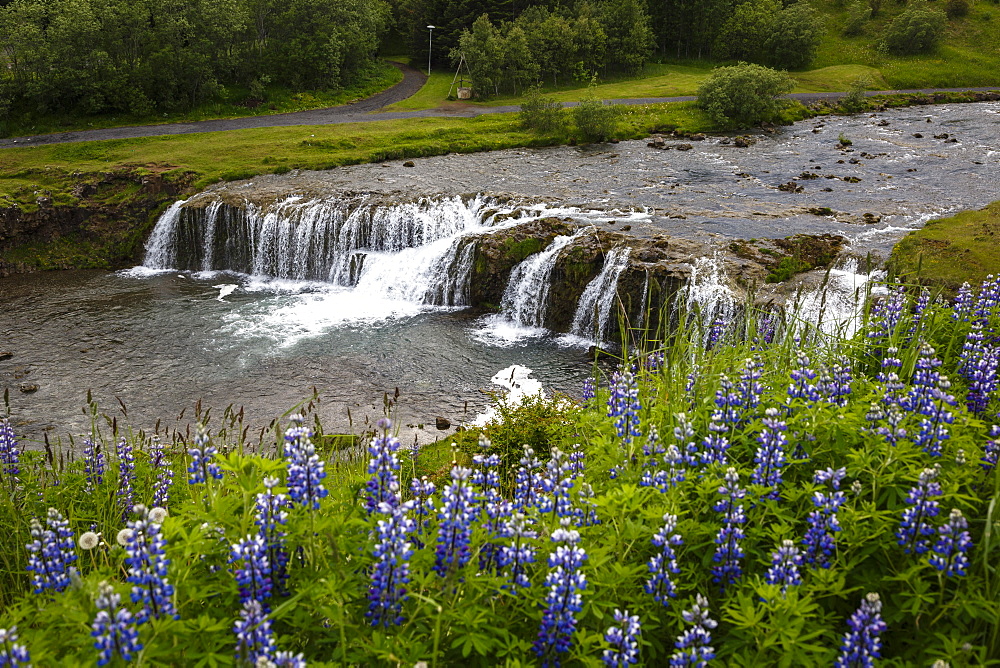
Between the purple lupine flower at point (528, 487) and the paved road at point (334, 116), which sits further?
the paved road at point (334, 116)

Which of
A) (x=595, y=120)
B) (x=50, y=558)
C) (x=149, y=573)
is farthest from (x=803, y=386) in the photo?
(x=595, y=120)

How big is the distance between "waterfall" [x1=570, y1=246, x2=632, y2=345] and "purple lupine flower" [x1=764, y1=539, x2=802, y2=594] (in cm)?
1859

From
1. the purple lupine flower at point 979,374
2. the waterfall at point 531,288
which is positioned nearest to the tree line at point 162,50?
the waterfall at point 531,288

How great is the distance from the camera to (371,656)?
13.0ft

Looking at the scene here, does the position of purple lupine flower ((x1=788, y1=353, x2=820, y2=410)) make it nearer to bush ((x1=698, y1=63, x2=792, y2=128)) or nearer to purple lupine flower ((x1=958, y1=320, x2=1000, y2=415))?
purple lupine flower ((x1=958, y1=320, x2=1000, y2=415))

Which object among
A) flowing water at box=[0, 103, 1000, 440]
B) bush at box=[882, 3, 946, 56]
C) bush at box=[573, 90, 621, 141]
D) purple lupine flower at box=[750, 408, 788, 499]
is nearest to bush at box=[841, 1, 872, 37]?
bush at box=[882, 3, 946, 56]

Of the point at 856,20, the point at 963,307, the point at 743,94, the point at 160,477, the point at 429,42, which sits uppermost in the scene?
the point at 856,20

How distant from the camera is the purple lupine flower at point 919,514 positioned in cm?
426

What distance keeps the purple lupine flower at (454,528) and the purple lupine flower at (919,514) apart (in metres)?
2.77

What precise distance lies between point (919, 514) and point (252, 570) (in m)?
4.11

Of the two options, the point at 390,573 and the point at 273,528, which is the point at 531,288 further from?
the point at 390,573

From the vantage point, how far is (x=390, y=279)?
27.5m

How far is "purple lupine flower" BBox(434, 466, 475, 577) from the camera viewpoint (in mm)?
4324

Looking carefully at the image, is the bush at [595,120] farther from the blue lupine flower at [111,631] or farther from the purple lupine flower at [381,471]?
the blue lupine flower at [111,631]
